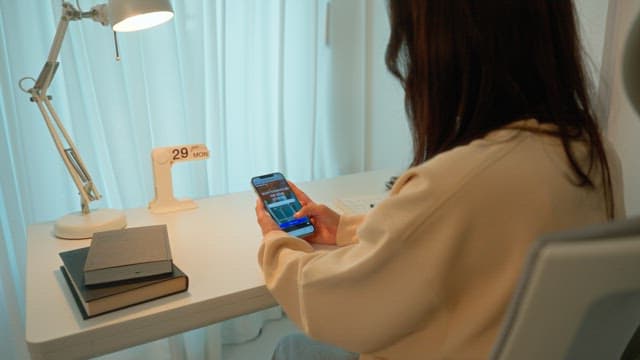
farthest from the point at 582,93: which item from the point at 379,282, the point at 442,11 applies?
the point at 379,282

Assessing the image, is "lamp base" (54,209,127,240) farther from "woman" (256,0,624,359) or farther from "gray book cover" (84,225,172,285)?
"woman" (256,0,624,359)

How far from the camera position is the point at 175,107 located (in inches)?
59.1

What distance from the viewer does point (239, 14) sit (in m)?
1.60

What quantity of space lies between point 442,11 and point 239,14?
3.79 ft

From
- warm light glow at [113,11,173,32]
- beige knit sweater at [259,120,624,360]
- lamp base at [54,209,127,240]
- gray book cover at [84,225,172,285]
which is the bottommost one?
lamp base at [54,209,127,240]

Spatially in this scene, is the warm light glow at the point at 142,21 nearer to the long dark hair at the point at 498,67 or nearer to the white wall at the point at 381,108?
the long dark hair at the point at 498,67

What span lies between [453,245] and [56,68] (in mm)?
920

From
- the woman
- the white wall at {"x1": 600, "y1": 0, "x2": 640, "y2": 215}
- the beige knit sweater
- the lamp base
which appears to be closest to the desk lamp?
the lamp base

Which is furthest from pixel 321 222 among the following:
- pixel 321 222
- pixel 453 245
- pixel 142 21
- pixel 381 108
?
pixel 381 108

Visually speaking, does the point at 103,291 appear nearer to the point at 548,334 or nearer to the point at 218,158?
the point at 548,334

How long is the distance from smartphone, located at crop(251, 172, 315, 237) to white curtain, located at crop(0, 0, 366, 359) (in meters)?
0.59

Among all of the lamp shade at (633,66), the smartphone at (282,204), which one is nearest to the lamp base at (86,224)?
the smartphone at (282,204)

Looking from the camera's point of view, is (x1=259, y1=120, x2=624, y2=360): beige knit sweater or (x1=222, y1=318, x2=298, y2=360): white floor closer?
(x1=259, y1=120, x2=624, y2=360): beige knit sweater

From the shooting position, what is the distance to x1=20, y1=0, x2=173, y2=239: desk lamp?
929 millimetres
